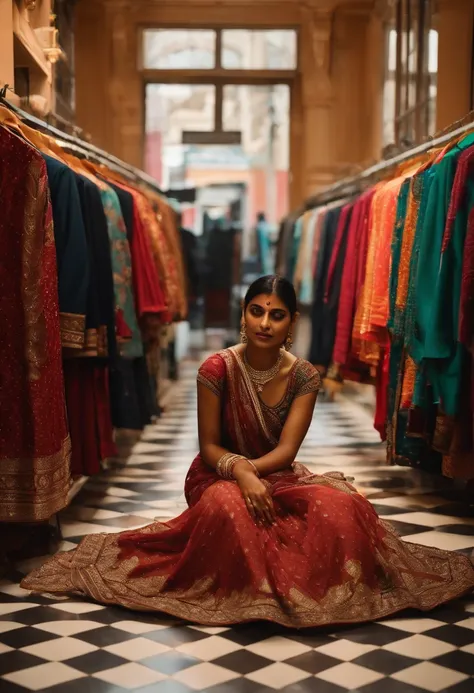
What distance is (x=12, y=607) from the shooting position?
119 inches

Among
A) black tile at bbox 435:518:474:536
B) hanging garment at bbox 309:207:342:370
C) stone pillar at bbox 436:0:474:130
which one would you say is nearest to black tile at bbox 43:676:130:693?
black tile at bbox 435:518:474:536

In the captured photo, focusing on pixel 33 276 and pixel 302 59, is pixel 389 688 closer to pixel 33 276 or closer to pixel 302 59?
pixel 33 276

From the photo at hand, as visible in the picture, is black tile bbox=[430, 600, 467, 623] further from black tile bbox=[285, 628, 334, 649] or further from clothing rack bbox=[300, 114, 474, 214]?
clothing rack bbox=[300, 114, 474, 214]

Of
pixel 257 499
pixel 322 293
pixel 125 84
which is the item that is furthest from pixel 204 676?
pixel 125 84

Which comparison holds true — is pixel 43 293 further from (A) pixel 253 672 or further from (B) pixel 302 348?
(B) pixel 302 348

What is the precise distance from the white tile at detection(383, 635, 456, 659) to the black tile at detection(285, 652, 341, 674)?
175mm

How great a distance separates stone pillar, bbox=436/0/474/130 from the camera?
6160 millimetres

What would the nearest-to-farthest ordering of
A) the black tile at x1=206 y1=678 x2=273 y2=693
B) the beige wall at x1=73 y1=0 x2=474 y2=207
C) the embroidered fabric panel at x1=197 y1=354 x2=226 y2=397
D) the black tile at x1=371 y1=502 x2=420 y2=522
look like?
the black tile at x1=206 y1=678 x2=273 y2=693 < the embroidered fabric panel at x1=197 y1=354 x2=226 y2=397 < the black tile at x1=371 y1=502 x2=420 y2=522 < the beige wall at x1=73 y1=0 x2=474 y2=207

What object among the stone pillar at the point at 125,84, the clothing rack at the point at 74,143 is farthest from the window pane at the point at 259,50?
the clothing rack at the point at 74,143

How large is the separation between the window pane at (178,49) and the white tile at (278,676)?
27.5 ft

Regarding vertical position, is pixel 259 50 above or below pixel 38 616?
above

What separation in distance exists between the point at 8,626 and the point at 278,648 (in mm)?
740

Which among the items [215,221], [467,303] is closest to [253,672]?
[467,303]

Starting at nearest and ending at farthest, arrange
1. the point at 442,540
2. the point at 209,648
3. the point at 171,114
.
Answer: the point at 209,648
the point at 442,540
the point at 171,114
